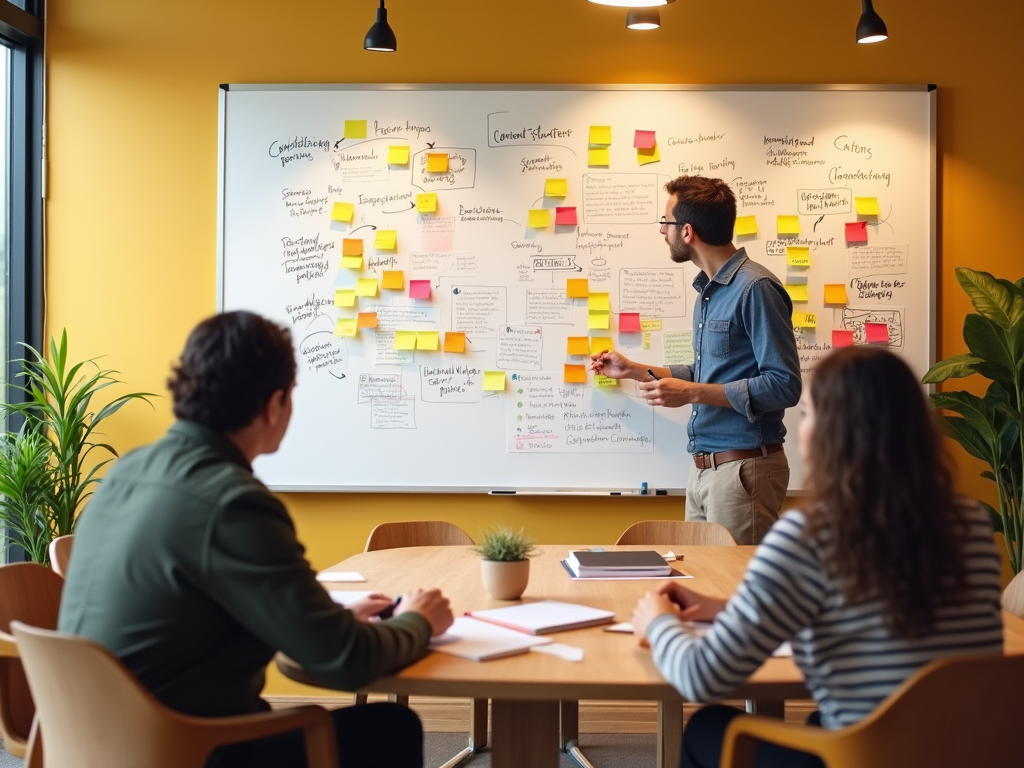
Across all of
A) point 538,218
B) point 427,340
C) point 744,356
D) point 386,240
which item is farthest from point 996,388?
point 386,240

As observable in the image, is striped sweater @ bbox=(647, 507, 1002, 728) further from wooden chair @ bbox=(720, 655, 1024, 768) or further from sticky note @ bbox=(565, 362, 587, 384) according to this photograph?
sticky note @ bbox=(565, 362, 587, 384)

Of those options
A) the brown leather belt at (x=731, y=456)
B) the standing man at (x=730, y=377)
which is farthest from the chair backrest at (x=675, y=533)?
the brown leather belt at (x=731, y=456)

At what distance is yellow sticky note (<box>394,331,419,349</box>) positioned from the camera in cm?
412

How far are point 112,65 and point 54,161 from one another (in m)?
0.48

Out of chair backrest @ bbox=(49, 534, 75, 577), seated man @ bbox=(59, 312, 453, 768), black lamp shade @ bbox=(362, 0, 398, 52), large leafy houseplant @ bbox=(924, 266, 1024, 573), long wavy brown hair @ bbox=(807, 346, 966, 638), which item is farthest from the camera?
large leafy houseplant @ bbox=(924, 266, 1024, 573)

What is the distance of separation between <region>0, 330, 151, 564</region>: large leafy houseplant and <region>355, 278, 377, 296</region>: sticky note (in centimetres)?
97

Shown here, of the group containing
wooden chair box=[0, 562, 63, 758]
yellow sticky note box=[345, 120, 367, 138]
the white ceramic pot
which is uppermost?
yellow sticky note box=[345, 120, 367, 138]

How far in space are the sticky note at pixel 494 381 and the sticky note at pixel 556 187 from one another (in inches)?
30.6

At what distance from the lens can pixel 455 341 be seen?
4105 mm

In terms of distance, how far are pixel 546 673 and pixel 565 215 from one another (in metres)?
2.73

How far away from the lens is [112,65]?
4.21m

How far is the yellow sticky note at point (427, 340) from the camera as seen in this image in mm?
4105

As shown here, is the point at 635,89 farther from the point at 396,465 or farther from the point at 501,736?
the point at 501,736

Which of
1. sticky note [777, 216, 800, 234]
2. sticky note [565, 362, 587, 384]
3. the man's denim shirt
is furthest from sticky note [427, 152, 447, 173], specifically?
sticky note [777, 216, 800, 234]
